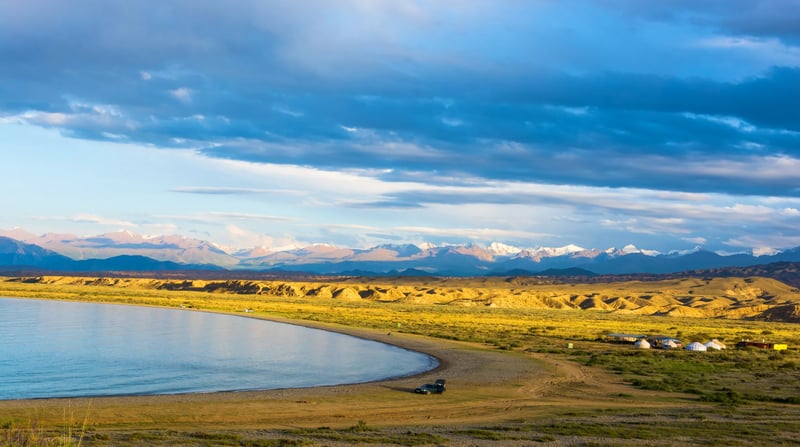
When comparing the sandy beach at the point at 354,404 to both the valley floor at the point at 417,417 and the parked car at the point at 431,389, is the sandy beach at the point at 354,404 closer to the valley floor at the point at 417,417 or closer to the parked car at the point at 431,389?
the valley floor at the point at 417,417

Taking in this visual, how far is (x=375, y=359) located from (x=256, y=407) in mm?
23697

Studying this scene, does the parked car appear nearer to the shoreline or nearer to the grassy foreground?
the grassy foreground

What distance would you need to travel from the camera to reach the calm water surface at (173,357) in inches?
1537

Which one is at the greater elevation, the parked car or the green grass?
the parked car

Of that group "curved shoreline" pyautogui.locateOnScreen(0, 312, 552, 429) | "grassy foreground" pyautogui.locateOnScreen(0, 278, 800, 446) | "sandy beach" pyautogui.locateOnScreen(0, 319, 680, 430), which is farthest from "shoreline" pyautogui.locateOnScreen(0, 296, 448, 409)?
"grassy foreground" pyautogui.locateOnScreen(0, 278, 800, 446)

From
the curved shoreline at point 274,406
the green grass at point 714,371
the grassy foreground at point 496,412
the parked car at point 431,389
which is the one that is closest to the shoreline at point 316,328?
the curved shoreline at point 274,406

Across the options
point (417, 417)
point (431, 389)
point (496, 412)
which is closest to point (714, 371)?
point (431, 389)

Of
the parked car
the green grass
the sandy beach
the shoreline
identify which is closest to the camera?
the sandy beach

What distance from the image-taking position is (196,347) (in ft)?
190

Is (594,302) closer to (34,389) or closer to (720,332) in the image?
(720,332)

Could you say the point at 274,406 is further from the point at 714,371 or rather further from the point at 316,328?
the point at 316,328

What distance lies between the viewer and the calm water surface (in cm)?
3903

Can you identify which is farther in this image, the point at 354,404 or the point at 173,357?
the point at 173,357

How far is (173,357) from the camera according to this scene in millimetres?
50750
